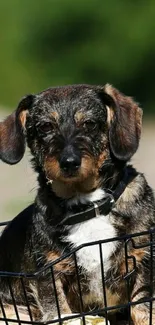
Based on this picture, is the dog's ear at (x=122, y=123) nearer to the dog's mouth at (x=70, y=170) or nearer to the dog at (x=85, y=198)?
the dog at (x=85, y=198)

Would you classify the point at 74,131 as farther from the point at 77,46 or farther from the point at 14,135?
the point at 77,46

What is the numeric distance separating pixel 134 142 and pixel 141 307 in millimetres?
840

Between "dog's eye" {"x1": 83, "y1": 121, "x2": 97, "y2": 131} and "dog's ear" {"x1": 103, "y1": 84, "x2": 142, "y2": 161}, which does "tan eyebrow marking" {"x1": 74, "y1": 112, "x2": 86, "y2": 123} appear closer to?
"dog's eye" {"x1": 83, "y1": 121, "x2": 97, "y2": 131}

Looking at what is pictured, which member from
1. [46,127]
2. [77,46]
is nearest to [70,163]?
[46,127]

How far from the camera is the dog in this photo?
182 inches

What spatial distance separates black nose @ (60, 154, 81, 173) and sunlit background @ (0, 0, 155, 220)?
6.41m

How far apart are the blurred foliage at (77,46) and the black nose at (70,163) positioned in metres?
6.86

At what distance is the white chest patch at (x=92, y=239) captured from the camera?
4.68 meters

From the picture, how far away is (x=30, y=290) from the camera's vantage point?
194 inches

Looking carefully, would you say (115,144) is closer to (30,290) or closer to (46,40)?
(30,290)

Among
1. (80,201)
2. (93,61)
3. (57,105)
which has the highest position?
(93,61)

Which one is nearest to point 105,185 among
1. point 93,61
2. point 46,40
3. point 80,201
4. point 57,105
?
point 80,201

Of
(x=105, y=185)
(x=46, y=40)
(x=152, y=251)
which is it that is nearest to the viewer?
(x=152, y=251)

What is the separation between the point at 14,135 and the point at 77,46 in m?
8.38
